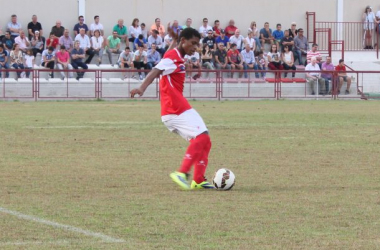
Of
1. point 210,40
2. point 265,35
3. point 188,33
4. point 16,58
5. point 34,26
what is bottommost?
point 188,33

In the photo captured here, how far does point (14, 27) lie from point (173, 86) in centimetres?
2799

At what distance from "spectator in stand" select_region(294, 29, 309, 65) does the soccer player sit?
1189 inches

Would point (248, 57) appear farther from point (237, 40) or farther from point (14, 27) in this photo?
point (14, 27)

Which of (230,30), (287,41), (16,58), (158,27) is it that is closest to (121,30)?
(158,27)

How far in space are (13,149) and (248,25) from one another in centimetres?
2991

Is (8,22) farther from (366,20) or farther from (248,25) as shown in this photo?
(366,20)

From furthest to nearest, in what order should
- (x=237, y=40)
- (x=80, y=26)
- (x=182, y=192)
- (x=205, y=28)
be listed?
(x=205, y=28) < (x=237, y=40) < (x=80, y=26) < (x=182, y=192)

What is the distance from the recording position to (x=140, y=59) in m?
35.7

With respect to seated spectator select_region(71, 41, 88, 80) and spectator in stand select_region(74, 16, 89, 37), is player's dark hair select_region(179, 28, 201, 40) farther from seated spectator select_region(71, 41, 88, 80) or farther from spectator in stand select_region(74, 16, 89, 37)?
spectator in stand select_region(74, 16, 89, 37)

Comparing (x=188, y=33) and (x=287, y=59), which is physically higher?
(x=287, y=59)

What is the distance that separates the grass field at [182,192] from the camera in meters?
7.02

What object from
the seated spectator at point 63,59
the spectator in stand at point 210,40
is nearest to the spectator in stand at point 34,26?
the seated spectator at point 63,59

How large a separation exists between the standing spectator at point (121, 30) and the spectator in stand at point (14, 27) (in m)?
4.25

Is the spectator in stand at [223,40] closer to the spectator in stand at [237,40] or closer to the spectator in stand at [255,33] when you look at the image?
the spectator in stand at [237,40]
